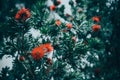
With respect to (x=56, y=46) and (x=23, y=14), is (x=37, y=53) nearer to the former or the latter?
(x=23, y=14)

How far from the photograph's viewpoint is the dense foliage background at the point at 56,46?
15.1 ft

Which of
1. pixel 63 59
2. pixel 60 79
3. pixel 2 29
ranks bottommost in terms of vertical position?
pixel 60 79

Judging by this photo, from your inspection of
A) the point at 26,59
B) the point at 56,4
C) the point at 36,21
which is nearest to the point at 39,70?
the point at 26,59

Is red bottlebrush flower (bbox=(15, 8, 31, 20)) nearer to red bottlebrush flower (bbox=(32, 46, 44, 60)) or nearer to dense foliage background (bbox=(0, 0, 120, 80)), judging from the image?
dense foliage background (bbox=(0, 0, 120, 80))

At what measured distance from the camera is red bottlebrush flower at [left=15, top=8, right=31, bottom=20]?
4.41 m

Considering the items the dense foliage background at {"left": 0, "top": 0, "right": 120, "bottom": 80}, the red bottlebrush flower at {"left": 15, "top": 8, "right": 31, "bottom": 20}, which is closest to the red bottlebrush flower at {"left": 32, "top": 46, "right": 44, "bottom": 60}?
the dense foliage background at {"left": 0, "top": 0, "right": 120, "bottom": 80}

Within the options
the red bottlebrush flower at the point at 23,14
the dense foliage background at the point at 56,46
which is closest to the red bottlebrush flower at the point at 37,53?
→ the dense foliage background at the point at 56,46

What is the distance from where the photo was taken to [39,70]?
4598 millimetres

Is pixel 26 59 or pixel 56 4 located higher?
pixel 56 4

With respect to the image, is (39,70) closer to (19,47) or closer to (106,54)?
(19,47)

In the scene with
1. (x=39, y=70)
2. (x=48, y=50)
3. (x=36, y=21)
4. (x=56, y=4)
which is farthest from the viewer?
(x=56, y=4)

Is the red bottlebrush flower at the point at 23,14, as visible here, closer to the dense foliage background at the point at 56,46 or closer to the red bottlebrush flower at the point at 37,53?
the dense foliage background at the point at 56,46

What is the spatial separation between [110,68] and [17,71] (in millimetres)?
2397

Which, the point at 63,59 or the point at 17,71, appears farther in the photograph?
the point at 63,59
